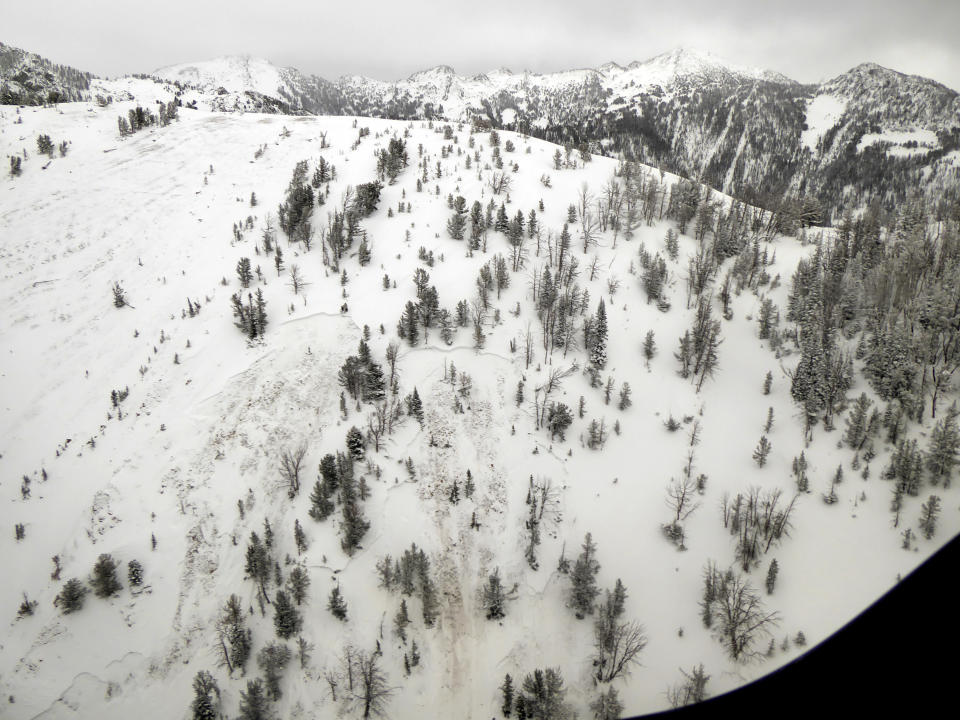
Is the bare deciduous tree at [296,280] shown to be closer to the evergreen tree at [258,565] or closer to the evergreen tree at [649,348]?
the evergreen tree at [258,565]

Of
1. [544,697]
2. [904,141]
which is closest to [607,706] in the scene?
[544,697]

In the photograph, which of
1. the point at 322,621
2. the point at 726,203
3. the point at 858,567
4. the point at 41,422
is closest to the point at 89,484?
the point at 41,422

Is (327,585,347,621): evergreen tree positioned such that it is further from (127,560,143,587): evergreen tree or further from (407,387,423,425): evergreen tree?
(407,387,423,425): evergreen tree

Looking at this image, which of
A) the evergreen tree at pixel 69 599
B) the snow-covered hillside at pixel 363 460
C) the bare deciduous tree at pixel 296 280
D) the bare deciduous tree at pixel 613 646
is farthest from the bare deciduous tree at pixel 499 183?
the evergreen tree at pixel 69 599

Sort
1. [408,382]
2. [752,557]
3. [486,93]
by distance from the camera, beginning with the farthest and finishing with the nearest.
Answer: [486,93], [408,382], [752,557]

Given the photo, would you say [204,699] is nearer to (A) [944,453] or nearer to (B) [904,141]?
(A) [944,453]

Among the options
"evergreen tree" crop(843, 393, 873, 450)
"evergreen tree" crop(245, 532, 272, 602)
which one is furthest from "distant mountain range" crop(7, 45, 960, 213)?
"evergreen tree" crop(843, 393, 873, 450)

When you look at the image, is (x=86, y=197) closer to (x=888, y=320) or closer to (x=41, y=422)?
(x=41, y=422)
